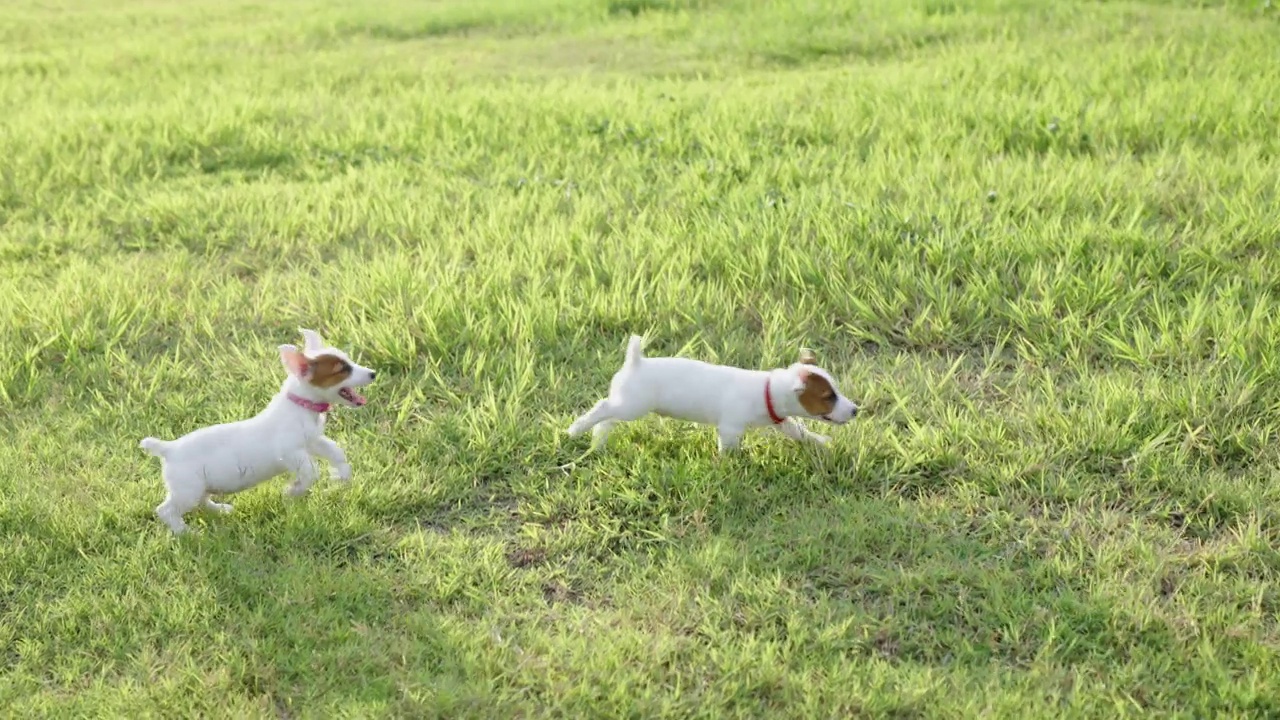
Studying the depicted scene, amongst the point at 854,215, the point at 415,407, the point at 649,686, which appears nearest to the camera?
the point at 649,686

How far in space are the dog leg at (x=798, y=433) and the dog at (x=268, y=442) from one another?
4.11 feet

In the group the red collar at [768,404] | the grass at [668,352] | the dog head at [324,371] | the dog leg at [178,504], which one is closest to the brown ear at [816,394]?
the red collar at [768,404]

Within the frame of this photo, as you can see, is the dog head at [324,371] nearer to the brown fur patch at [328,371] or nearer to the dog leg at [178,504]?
the brown fur patch at [328,371]

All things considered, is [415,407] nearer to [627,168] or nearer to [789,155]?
[627,168]

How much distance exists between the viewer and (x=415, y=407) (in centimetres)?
421

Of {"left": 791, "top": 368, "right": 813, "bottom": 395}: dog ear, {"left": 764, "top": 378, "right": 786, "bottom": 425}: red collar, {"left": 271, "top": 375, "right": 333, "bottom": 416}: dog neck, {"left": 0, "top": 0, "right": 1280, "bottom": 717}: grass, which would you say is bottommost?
{"left": 0, "top": 0, "right": 1280, "bottom": 717}: grass

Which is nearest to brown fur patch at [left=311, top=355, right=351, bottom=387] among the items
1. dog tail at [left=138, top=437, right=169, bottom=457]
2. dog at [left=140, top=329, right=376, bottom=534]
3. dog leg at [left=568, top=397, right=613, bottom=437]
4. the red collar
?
dog at [left=140, top=329, right=376, bottom=534]

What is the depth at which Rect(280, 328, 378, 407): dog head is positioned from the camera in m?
3.37

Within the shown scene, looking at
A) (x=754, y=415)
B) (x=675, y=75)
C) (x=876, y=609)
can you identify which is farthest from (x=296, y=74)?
(x=876, y=609)

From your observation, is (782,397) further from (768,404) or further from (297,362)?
(297,362)

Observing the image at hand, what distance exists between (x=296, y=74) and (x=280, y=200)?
2719 millimetres

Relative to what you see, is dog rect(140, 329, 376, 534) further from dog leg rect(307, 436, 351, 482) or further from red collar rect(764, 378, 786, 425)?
Answer: red collar rect(764, 378, 786, 425)

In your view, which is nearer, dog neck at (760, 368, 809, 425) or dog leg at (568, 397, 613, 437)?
dog neck at (760, 368, 809, 425)

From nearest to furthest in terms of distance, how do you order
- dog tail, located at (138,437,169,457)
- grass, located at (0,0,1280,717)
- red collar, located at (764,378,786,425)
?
1. grass, located at (0,0,1280,717)
2. dog tail, located at (138,437,169,457)
3. red collar, located at (764,378,786,425)
